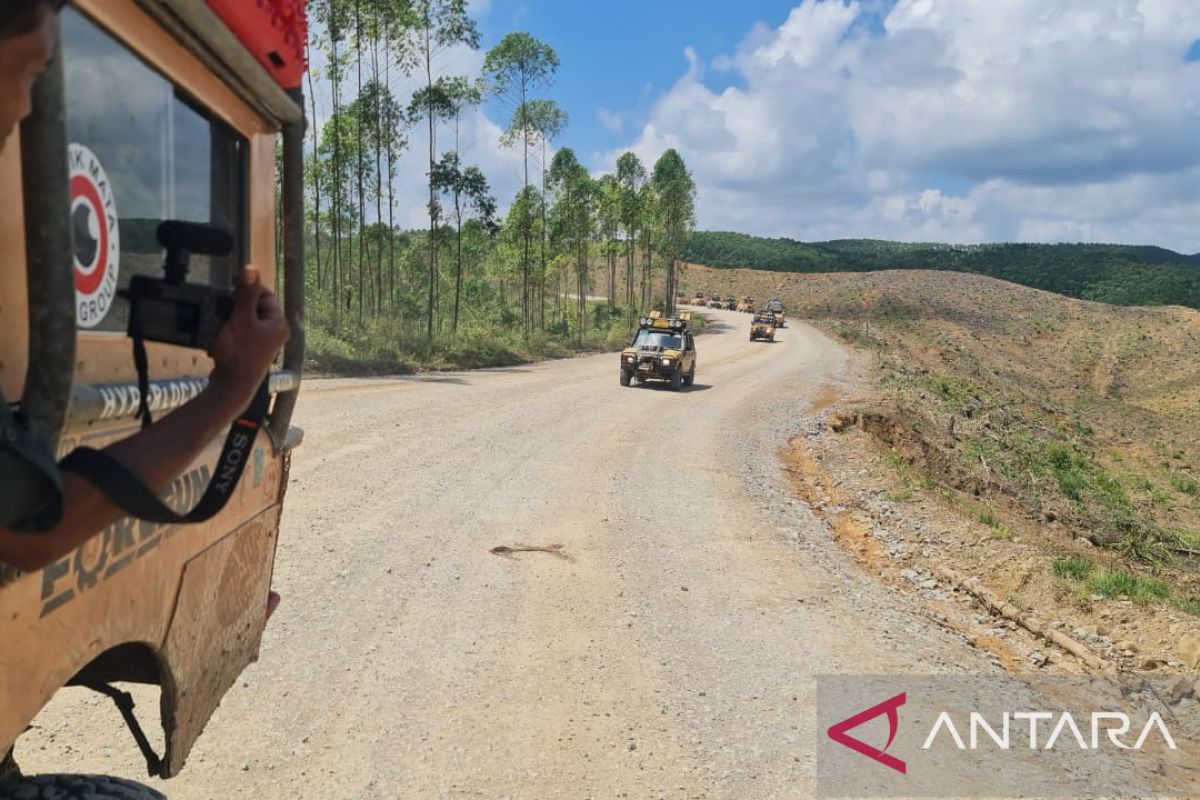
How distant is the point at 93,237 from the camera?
5.72 ft

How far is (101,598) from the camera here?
1752 mm

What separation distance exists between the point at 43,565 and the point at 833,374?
27.2 meters

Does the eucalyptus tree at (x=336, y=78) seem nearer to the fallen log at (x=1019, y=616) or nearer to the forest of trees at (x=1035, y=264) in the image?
the fallen log at (x=1019, y=616)

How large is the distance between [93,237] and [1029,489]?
14.6m

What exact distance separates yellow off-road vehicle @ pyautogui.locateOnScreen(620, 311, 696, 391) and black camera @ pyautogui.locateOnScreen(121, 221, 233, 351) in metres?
18.8

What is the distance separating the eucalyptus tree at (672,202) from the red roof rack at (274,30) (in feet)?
171

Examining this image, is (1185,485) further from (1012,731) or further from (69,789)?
(69,789)

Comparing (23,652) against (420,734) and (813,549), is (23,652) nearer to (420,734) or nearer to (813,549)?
(420,734)

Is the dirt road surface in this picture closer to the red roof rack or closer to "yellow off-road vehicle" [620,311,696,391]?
the red roof rack

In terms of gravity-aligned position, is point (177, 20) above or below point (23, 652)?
above

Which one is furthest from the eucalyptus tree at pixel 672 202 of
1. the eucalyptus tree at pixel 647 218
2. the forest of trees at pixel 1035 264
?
the forest of trees at pixel 1035 264

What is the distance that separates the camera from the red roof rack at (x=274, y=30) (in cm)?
211

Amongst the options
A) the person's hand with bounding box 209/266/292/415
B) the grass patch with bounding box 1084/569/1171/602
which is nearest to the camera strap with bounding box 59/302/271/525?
the person's hand with bounding box 209/266/292/415

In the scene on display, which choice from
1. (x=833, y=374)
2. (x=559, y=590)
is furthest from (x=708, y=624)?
(x=833, y=374)
